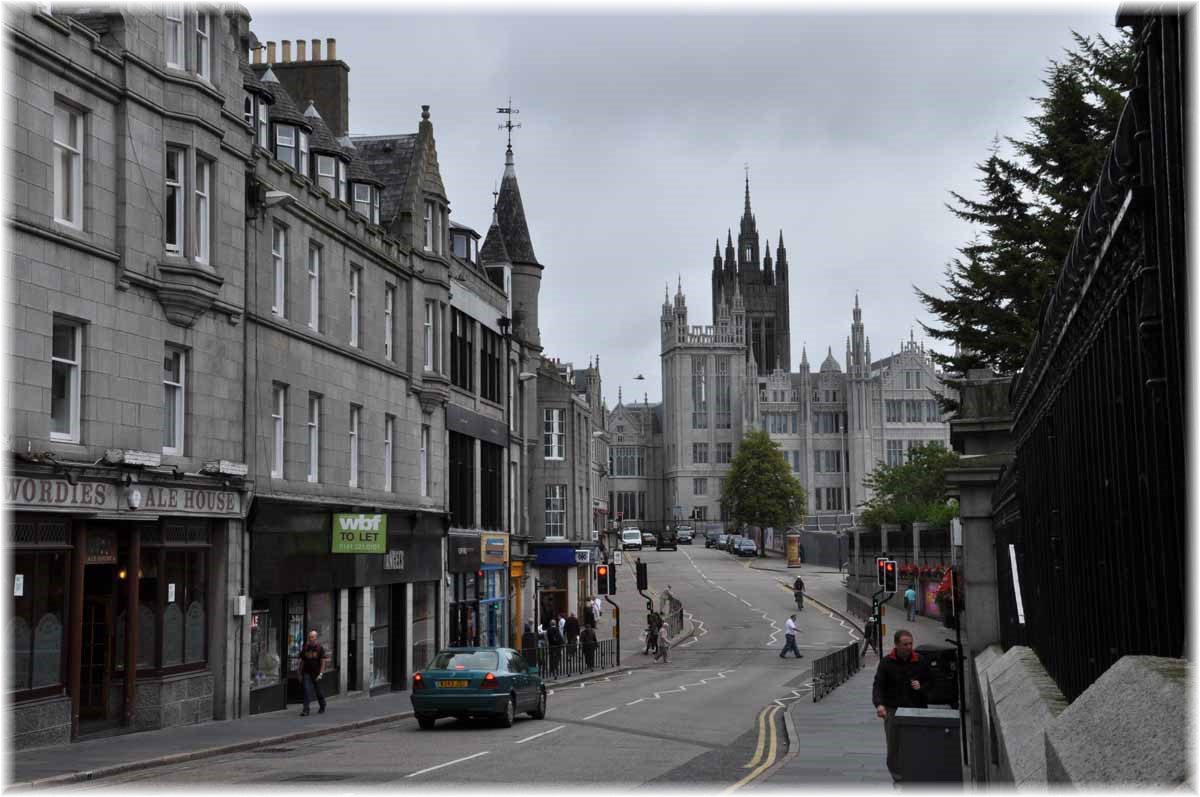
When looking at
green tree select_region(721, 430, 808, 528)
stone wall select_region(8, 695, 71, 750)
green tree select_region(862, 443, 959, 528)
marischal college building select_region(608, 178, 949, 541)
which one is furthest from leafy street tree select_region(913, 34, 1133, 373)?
marischal college building select_region(608, 178, 949, 541)

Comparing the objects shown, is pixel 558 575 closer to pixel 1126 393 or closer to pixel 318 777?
pixel 318 777

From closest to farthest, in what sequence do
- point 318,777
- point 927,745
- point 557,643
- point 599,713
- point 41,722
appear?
point 927,745, point 318,777, point 41,722, point 599,713, point 557,643

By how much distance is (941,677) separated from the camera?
15844mm

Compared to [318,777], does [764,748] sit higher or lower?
lower

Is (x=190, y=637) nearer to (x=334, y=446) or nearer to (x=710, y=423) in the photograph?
(x=334, y=446)

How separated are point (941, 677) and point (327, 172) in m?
23.3

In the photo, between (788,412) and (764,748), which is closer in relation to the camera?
(764,748)

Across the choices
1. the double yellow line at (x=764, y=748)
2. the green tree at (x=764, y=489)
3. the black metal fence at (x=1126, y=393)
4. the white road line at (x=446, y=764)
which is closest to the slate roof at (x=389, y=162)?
the double yellow line at (x=764, y=748)

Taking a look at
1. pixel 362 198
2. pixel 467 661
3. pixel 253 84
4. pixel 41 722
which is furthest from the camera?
pixel 362 198

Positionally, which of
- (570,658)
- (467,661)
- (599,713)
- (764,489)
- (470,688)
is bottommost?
(570,658)

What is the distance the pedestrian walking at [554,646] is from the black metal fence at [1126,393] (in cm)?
3253

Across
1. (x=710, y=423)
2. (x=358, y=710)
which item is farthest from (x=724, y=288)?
(x=358, y=710)

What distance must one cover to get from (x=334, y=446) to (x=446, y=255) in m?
9.88

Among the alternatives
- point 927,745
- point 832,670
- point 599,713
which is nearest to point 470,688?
point 599,713
